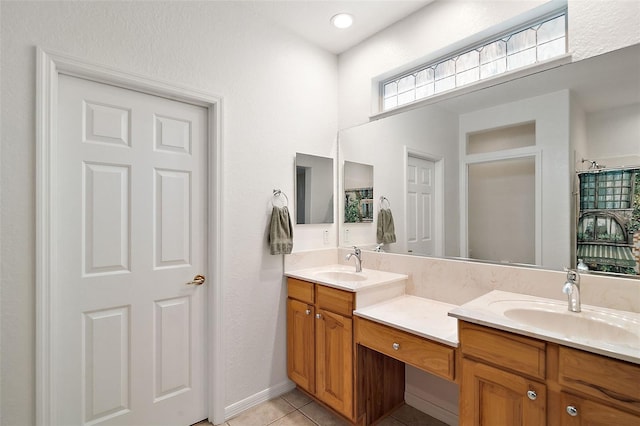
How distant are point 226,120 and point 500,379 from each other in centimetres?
206

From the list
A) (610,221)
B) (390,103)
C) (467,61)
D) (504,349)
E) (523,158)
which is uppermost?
(467,61)

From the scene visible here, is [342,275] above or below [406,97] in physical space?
below

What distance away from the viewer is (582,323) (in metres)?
1.31

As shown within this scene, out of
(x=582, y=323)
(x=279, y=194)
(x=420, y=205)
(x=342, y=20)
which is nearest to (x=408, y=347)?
(x=582, y=323)

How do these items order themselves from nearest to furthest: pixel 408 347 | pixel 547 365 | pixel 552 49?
pixel 547 365, pixel 408 347, pixel 552 49

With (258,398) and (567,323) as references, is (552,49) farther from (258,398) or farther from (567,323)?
(258,398)

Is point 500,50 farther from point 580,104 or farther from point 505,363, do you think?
point 505,363

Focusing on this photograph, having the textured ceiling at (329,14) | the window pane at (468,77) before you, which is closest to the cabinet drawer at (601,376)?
the window pane at (468,77)

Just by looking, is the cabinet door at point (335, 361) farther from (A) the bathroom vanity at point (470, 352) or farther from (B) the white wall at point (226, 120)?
(B) the white wall at point (226, 120)

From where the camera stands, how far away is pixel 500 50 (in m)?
1.87

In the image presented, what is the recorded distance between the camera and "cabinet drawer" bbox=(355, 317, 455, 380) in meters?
1.42

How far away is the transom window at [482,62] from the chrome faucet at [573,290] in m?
1.19

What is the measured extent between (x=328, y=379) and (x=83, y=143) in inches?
78.9

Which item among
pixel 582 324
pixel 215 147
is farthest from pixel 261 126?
pixel 582 324
